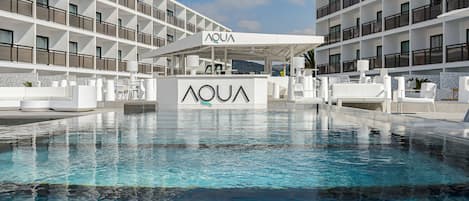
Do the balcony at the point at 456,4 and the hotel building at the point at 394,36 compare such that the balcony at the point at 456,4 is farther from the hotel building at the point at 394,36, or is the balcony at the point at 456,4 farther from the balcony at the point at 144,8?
the balcony at the point at 144,8

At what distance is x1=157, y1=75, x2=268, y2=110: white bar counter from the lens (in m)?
14.9

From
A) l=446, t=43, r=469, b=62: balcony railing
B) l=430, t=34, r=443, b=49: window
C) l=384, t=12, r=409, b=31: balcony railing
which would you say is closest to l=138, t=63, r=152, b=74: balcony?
l=384, t=12, r=409, b=31: balcony railing

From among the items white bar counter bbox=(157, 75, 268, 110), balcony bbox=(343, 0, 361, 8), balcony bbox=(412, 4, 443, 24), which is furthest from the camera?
balcony bbox=(343, 0, 361, 8)

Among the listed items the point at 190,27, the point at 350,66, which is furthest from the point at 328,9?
the point at 190,27

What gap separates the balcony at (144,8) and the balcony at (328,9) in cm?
1689

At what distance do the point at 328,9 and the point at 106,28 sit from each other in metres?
21.0

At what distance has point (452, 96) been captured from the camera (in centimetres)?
2409

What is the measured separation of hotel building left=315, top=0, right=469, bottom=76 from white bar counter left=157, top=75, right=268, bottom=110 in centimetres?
1319

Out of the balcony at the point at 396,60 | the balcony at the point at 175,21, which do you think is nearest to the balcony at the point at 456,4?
the balcony at the point at 396,60

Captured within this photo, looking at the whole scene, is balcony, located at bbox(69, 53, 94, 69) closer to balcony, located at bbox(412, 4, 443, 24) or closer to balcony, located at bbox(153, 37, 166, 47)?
balcony, located at bbox(153, 37, 166, 47)

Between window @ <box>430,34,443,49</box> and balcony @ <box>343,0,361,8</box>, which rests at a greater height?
balcony @ <box>343,0,361,8</box>

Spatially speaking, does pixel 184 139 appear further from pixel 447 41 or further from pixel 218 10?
pixel 218 10

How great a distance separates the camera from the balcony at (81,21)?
30953 mm

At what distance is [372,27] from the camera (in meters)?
36.1
